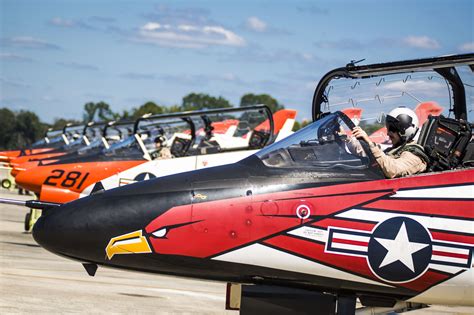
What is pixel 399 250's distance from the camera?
644cm

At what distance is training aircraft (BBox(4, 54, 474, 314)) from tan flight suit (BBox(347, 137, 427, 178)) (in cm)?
7

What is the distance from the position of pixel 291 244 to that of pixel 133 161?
12196mm

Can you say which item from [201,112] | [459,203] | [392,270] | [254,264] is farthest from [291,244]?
[201,112]

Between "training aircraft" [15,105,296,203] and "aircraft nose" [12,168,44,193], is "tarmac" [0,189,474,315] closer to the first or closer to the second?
"training aircraft" [15,105,296,203]

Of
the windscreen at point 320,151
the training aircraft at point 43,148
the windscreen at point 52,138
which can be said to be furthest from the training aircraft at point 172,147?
the windscreen at point 52,138

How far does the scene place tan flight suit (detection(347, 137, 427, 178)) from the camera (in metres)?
6.67

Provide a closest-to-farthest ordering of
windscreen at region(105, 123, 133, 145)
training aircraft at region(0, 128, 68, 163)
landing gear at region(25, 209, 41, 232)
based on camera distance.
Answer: landing gear at region(25, 209, 41, 232) < windscreen at region(105, 123, 133, 145) < training aircraft at region(0, 128, 68, 163)

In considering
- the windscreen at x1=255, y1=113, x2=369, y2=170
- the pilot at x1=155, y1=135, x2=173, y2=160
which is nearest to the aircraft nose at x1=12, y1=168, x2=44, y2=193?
the pilot at x1=155, y1=135, x2=173, y2=160

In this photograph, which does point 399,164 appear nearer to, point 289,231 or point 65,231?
point 289,231

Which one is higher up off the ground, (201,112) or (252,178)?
(201,112)

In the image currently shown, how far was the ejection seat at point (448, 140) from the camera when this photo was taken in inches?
285

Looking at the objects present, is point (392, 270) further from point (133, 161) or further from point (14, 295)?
point (133, 161)

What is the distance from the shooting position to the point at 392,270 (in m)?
6.46

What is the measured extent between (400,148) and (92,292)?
5.24m
